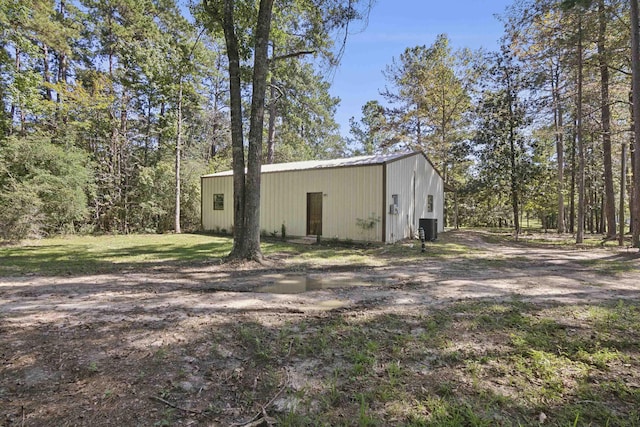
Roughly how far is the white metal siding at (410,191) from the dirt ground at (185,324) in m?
4.43

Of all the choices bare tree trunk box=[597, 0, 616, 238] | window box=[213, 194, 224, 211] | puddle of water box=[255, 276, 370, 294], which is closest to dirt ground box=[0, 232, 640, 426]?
puddle of water box=[255, 276, 370, 294]

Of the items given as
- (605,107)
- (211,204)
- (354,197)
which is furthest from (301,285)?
(605,107)

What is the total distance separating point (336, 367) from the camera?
264cm

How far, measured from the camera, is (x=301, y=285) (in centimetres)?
551

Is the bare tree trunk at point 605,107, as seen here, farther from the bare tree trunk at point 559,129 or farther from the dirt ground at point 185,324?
the dirt ground at point 185,324

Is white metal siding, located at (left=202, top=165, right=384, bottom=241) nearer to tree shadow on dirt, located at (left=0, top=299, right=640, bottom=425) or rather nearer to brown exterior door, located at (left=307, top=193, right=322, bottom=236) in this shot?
brown exterior door, located at (left=307, top=193, right=322, bottom=236)

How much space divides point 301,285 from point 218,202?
11472mm

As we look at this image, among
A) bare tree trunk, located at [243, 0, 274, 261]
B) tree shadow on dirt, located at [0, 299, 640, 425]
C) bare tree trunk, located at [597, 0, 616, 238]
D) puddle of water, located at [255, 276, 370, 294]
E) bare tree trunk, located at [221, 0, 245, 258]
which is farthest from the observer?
bare tree trunk, located at [597, 0, 616, 238]

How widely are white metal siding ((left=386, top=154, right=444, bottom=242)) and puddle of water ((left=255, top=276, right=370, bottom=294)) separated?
18.1ft

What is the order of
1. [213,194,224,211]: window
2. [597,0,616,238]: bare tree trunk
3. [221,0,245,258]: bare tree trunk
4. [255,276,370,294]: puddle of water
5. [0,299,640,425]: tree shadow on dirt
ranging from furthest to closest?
[213,194,224,211]: window
[597,0,616,238]: bare tree trunk
[221,0,245,258]: bare tree trunk
[255,276,370,294]: puddle of water
[0,299,640,425]: tree shadow on dirt

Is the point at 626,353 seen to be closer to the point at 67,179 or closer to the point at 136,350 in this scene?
the point at 136,350

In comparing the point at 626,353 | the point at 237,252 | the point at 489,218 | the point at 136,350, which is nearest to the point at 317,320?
the point at 136,350

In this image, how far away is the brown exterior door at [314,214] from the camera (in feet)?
40.3

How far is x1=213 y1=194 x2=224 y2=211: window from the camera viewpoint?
51.4 feet
